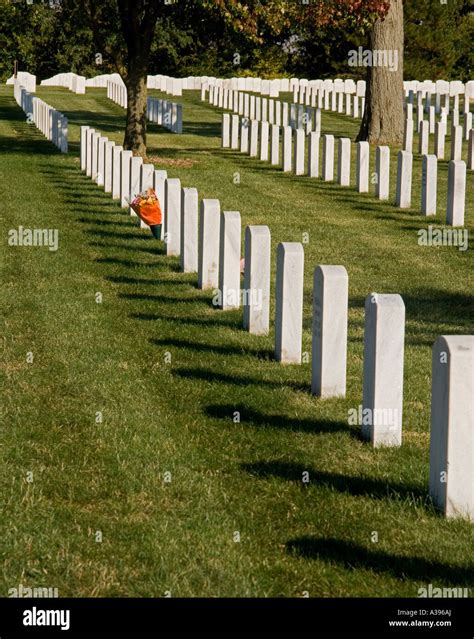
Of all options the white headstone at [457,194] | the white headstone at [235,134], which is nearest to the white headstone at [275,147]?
the white headstone at [235,134]

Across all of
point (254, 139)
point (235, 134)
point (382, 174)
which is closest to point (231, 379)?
point (382, 174)

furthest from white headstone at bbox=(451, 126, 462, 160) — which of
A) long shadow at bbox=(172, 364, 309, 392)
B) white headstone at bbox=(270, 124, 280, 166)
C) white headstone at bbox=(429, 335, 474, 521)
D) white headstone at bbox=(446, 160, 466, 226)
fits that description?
white headstone at bbox=(429, 335, 474, 521)

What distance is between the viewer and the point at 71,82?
186 feet

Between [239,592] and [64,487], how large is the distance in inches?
71.4

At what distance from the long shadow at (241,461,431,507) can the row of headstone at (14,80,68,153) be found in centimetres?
2263

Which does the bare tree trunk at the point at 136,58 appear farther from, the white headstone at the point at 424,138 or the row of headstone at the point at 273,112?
the white headstone at the point at 424,138

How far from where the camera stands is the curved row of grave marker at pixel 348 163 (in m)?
20.1

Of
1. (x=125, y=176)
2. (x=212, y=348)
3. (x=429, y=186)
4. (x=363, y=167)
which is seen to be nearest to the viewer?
(x=212, y=348)

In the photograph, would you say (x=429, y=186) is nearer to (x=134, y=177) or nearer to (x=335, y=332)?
(x=134, y=177)

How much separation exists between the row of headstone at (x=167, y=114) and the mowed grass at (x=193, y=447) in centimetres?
1966

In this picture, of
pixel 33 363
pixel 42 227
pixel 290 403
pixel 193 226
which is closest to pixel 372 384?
pixel 290 403

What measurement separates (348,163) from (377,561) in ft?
62.0

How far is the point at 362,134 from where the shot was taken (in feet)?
109
